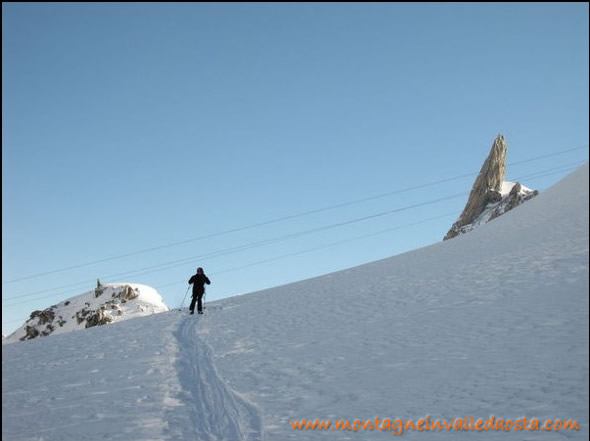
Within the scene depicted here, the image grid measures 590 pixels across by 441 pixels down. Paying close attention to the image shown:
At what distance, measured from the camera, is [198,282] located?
75.4ft

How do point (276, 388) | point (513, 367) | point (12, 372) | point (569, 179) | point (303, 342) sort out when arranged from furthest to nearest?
point (569, 179)
point (12, 372)
point (303, 342)
point (276, 388)
point (513, 367)

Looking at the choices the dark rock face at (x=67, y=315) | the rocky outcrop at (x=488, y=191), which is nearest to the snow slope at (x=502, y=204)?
the rocky outcrop at (x=488, y=191)

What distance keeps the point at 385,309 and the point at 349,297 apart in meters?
3.39

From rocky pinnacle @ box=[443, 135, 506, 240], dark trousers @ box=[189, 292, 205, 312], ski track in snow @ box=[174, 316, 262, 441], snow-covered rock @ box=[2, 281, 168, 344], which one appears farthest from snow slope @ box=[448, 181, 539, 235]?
ski track in snow @ box=[174, 316, 262, 441]

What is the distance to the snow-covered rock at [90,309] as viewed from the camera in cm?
10488

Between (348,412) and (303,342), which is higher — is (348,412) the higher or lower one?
the lower one

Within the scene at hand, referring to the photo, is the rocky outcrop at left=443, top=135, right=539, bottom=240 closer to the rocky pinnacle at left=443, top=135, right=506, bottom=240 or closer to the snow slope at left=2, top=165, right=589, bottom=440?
the rocky pinnacle at left=443, top=135, right=506, bottom=240

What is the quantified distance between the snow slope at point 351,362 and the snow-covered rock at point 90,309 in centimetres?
9184

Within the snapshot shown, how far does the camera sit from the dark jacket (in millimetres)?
22891

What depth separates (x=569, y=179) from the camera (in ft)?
94.9

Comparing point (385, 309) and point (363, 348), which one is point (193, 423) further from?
point (385, 309)

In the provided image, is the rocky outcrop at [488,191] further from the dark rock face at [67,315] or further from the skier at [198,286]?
the skier at [198,286]

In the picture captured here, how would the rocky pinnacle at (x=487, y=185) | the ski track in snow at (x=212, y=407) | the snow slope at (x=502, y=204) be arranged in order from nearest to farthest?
1. the ski track in snow at (x=212, y=407)
2. the snow slope at (x=502, y=204)
3. the rocky pinnacle at (x=487, y=185)

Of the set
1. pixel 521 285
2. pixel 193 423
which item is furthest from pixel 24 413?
pixel 521 285
